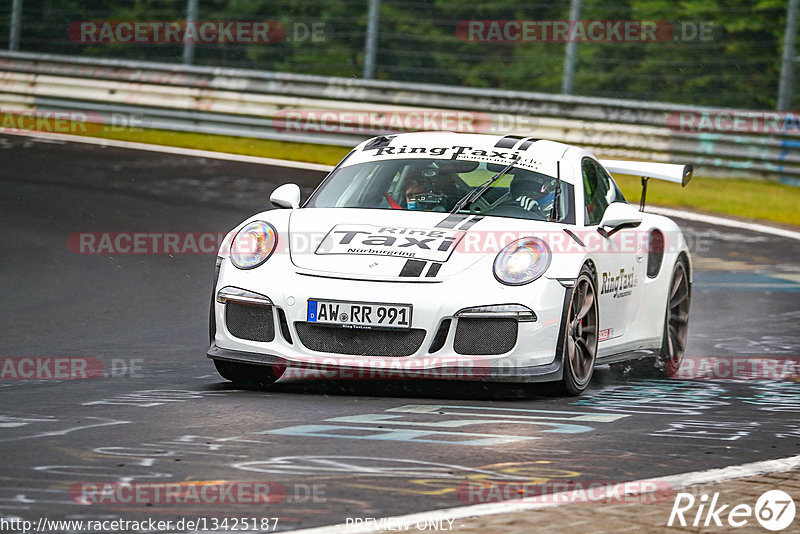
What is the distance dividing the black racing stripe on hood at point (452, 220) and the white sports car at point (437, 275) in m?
0.01

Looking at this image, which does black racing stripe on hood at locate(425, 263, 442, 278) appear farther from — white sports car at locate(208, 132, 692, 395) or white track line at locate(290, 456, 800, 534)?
white track line at locate(290, 456, 800, 534)

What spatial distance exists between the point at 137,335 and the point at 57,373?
1.43 metres

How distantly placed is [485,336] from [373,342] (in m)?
0.52

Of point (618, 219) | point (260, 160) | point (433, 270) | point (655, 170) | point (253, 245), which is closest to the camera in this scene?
point (433, 270)

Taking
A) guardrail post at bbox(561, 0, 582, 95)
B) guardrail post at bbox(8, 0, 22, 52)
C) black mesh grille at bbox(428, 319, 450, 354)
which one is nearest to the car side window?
black mesh grille at bbox(428, 319, 450, 354)

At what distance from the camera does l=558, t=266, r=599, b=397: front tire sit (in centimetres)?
698

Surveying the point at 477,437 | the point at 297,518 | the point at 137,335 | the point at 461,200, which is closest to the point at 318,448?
the point at 477,437

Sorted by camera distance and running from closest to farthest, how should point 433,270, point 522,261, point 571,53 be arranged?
point 433,270 → point 522,261 → point 571,53

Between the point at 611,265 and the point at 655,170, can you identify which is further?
the point at 655,170

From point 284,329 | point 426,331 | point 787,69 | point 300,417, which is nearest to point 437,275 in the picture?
point 426,331

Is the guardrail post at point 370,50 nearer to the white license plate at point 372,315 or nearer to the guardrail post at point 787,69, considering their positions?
the guardrail post at point 787,69

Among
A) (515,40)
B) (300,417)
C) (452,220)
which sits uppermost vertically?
(515,40)

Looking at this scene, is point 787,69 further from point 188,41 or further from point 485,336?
point 485,336

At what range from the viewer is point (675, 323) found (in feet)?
29.2
